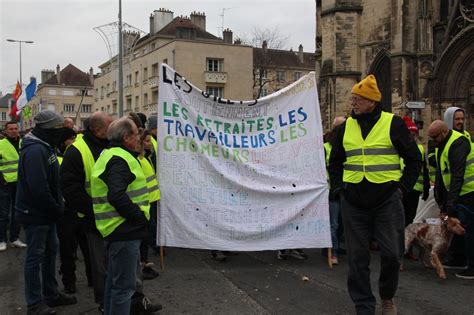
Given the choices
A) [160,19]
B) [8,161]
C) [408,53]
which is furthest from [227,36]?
[8,161]

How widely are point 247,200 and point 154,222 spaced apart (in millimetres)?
1485

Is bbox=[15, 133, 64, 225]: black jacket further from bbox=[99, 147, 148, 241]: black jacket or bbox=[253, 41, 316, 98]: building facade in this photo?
bbox=[253, 41, 316, 98]: building facade

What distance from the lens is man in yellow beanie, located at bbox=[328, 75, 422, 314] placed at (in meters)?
4.67

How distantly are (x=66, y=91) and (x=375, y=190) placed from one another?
101171mm

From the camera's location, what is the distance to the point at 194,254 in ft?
27.1

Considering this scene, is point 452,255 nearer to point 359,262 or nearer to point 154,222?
point 359,262

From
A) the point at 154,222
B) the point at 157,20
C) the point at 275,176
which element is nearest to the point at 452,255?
the point at 275,176

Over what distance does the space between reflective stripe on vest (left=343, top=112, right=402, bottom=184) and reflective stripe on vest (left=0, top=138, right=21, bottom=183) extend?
6436mm

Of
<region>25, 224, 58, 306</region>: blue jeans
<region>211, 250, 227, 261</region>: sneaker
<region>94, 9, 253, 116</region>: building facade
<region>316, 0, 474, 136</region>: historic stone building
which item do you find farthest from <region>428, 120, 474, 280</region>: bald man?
<region>94, 9, 253, 116</region>: building facade

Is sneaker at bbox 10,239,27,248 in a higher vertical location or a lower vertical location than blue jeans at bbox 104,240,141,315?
lower

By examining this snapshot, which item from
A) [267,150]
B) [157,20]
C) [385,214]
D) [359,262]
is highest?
[157,20]

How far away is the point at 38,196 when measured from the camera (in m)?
5.00

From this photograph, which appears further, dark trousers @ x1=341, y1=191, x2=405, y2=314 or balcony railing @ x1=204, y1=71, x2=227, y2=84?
balcony railing @ x1=204, y1=71, x2=227, y2=84

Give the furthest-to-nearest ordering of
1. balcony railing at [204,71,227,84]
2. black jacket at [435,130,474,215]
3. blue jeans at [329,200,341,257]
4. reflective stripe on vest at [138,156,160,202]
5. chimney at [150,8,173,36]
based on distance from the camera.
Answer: chimney at [150,8,173,36] < balcony railing at [204,71,227,84] < blue jeans at [329,200,341,257] < reflective stripe on vest at [138,156,160,202] < black jacket at [435,130,474,215]
